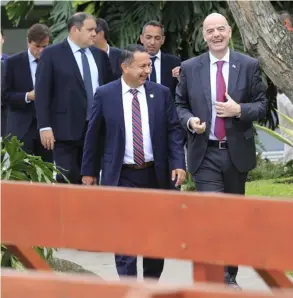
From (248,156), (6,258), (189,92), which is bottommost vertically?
(6,258)

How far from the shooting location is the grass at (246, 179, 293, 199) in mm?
10239

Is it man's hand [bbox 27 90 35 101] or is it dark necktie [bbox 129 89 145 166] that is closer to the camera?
dark necktie [bbox 129 89 145 166]

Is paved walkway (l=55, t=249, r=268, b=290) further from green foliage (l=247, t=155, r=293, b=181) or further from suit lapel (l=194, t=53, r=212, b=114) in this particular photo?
green foliage (l=247, t=155, r=293, b=181)

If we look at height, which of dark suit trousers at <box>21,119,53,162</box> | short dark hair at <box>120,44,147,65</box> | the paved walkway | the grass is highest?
short dark hair at <box>120,44,147,65</box>

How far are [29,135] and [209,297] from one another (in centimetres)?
686

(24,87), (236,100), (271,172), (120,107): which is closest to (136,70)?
(120,107)

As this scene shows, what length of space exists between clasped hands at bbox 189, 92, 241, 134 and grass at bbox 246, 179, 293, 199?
2966mm

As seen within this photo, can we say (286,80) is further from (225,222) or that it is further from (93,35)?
(225,222)

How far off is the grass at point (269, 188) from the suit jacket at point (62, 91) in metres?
2.22

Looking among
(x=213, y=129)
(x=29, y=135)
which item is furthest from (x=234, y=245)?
(x=29, y=135)

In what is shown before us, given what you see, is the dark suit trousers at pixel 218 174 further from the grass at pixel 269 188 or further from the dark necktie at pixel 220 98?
the grass at pixel 269 188

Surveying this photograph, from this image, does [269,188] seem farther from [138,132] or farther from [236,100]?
[138,132]

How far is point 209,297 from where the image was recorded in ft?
11.3

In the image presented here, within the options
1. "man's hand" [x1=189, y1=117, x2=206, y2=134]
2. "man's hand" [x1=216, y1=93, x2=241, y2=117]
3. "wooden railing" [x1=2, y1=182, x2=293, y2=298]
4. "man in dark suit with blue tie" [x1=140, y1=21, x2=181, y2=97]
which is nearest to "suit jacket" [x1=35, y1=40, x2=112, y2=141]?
"man in dark suit with blue tie" [x1=140, y1=21, x2=181, y2=97]
